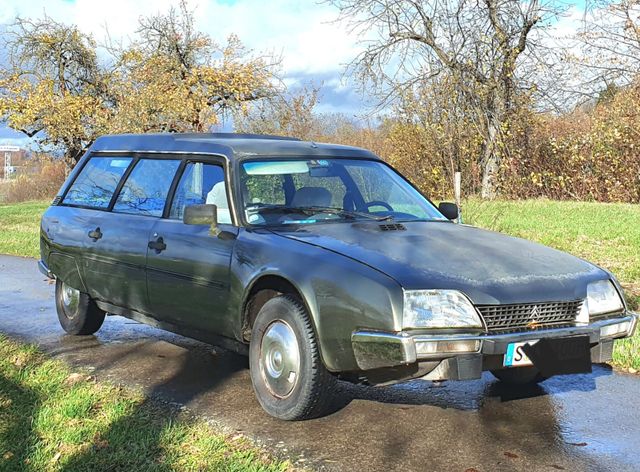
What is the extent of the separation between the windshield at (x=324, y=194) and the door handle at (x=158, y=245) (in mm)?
760

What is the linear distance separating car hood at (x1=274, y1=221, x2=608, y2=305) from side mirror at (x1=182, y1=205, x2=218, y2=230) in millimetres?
468

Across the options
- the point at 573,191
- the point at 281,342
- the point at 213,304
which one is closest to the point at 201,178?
the point at 213,304

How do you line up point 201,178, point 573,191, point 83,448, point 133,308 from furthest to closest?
point 573,191
point 133,308
point 201,178
point 83,448

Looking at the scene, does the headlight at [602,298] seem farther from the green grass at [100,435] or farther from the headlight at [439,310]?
the green grass at [100,435]

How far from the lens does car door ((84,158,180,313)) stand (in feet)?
18.5

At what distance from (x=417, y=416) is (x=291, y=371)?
0.83m

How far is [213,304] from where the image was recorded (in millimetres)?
4902

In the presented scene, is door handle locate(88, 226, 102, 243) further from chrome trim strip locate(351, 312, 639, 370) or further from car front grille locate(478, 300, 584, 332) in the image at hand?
car front grille locate(478, 300, 584, 332)

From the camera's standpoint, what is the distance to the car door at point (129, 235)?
18.5ft

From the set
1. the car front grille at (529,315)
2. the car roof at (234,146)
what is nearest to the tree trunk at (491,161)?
the car roof at (234,146)

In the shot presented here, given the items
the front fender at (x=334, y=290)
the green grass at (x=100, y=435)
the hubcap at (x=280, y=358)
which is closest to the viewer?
the green grass at (x=100, y=435)

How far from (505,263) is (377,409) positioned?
124 centimetres

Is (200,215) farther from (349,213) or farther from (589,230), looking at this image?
(589,230)

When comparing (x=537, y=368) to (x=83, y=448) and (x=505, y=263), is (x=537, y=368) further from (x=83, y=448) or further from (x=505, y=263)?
(x=83, y=448)
